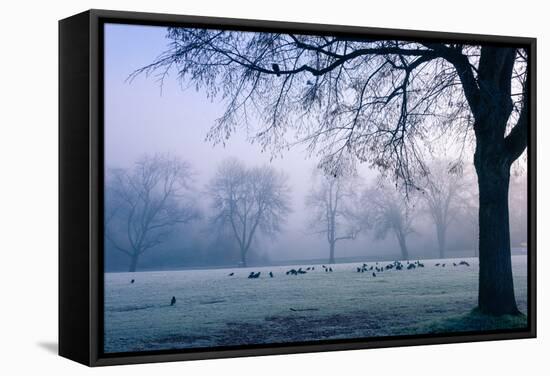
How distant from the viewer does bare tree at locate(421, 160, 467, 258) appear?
464 inches

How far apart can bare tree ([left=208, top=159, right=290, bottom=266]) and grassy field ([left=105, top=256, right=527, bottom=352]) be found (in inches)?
13.8

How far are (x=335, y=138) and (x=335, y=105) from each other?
0.30 m

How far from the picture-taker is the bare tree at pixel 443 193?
38.7 ft

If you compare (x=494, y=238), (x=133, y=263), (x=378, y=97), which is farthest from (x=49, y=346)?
(x=494, y=238)

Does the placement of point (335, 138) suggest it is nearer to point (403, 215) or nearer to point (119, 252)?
point (403, 215)

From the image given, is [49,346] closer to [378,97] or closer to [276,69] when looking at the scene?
[276,69]

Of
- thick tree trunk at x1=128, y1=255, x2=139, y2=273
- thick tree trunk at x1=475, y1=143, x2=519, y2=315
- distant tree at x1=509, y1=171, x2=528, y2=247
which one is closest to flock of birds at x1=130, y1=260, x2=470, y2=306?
thick tree trunk at x1=475, y1=143, x2=519, y2=315

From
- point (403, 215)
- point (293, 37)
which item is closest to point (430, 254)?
point (403, 215)

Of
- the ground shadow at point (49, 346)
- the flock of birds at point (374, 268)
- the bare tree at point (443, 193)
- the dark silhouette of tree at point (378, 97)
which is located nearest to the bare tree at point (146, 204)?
the dark silhouette of tree at point (378, 97)

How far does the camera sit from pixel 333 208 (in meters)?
Result: 11.3

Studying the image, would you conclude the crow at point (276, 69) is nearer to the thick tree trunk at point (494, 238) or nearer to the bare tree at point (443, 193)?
the bare tree at point (443, 193)

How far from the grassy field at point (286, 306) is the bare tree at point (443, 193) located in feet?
1.21

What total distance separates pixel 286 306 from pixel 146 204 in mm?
1591

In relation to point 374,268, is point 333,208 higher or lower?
higher
